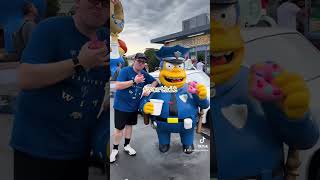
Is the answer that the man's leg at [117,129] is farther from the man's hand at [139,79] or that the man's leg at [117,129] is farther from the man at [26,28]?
the man at [26,28]

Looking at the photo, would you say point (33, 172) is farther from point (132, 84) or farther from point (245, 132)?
point (245, 132)

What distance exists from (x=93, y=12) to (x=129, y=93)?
530mm

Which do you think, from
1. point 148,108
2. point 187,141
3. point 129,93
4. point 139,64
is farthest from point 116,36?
point 187,141

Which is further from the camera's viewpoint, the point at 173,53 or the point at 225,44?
the point at 225,44

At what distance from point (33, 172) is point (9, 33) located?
0.83 meters

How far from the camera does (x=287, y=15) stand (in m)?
2.33

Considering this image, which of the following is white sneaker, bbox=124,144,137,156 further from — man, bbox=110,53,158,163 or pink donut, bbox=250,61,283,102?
pink donut, bbox=250,61,283,102

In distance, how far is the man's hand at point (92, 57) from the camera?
2182 millimetres

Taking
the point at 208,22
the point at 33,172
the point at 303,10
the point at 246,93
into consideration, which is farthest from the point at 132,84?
the point at 303,10

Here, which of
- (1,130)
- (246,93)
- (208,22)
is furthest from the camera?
(1,130)

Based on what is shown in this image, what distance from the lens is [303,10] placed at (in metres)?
2.38

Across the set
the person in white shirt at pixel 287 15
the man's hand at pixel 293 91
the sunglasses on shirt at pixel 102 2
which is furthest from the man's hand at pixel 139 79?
the person in white shirt at pixel 287 15

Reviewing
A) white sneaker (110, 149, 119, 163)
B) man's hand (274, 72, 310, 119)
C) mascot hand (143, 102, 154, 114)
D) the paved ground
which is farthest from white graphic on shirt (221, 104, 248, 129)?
white sneaker (110, 149, 119, 163)

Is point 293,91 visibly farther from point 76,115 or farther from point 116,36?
point 76,115
